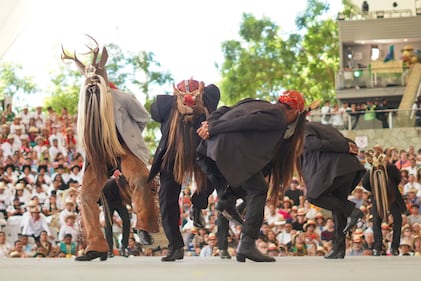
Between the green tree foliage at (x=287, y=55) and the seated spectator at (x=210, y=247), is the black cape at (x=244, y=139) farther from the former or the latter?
the green tree foliage at (x=287, y=55)

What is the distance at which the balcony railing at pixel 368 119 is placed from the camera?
2553 cm

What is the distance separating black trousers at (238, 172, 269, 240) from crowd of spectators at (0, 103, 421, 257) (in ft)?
20.2

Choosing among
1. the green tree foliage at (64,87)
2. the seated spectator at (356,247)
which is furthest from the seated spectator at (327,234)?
the green tree foliage at (64,87)

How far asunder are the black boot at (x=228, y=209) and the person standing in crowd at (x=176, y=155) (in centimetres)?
51

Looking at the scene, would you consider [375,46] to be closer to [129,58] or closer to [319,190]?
[129,58]

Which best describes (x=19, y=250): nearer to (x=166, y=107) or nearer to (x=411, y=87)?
(x=166, y=107)

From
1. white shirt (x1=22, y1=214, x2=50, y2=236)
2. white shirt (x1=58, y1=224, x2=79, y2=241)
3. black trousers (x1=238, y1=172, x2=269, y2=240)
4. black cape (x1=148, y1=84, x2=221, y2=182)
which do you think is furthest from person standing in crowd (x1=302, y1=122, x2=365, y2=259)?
white shirt (x1=22, y1=214, x2=50, y2=236)

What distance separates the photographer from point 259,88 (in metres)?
45.6

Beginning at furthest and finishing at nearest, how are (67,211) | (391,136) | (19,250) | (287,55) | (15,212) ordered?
(287,55), (391,136), (15,212), (67,211), (19,250)

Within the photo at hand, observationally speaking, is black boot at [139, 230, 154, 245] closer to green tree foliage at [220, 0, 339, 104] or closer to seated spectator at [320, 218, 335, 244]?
seated spectator at [320, 218, 335, 244]

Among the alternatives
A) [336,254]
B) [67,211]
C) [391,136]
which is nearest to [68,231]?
[67,211]

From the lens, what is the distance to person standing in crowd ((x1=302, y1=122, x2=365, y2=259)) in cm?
1023

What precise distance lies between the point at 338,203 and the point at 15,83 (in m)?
40.2

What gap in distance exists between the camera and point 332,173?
10352 millimetres
